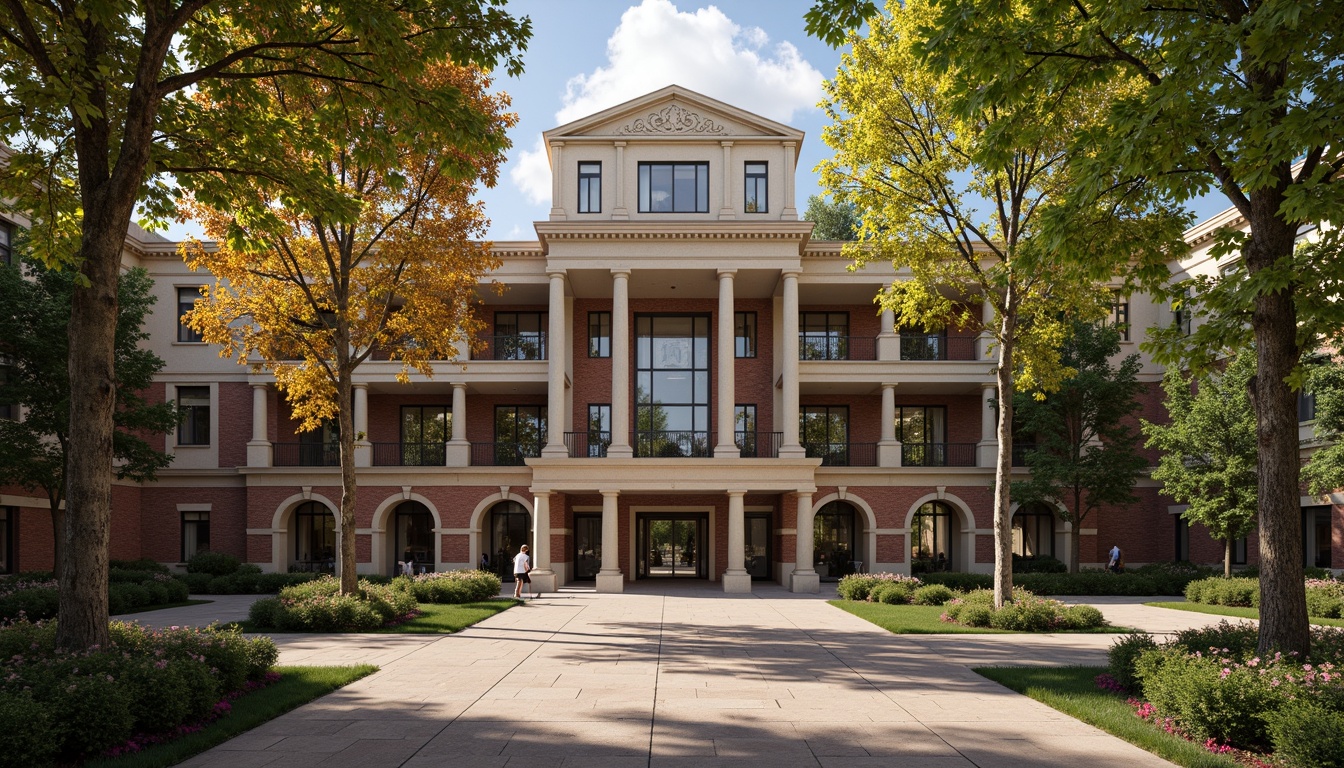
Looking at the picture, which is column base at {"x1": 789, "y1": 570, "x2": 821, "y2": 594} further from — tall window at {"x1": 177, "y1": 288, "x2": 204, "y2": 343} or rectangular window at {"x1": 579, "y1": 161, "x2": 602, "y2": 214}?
tall window at {"x1": 177, "y1": 288, "x2": 204, "y2": 343}

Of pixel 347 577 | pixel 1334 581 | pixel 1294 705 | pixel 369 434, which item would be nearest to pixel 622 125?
pixel 369 434

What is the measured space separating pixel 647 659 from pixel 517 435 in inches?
880

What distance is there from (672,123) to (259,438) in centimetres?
1922

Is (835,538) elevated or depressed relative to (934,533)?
depressed

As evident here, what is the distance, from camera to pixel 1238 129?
856 cm

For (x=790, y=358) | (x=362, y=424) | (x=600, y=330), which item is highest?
(x=600, y=330)

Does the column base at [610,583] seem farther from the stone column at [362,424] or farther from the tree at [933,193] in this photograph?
the tree at [933,193]

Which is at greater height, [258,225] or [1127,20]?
[1127,20]

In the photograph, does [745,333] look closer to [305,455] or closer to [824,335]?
[824,335]

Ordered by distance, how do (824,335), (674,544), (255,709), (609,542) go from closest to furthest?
(255,709) < (609,542) < (824,335) < (674,544)

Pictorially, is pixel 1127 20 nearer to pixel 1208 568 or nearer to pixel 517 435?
pixel 1208 568

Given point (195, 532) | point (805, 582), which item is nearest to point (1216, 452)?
point (805, 582)

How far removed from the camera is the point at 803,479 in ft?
99.9

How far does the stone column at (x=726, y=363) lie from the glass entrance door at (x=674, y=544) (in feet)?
19.3
